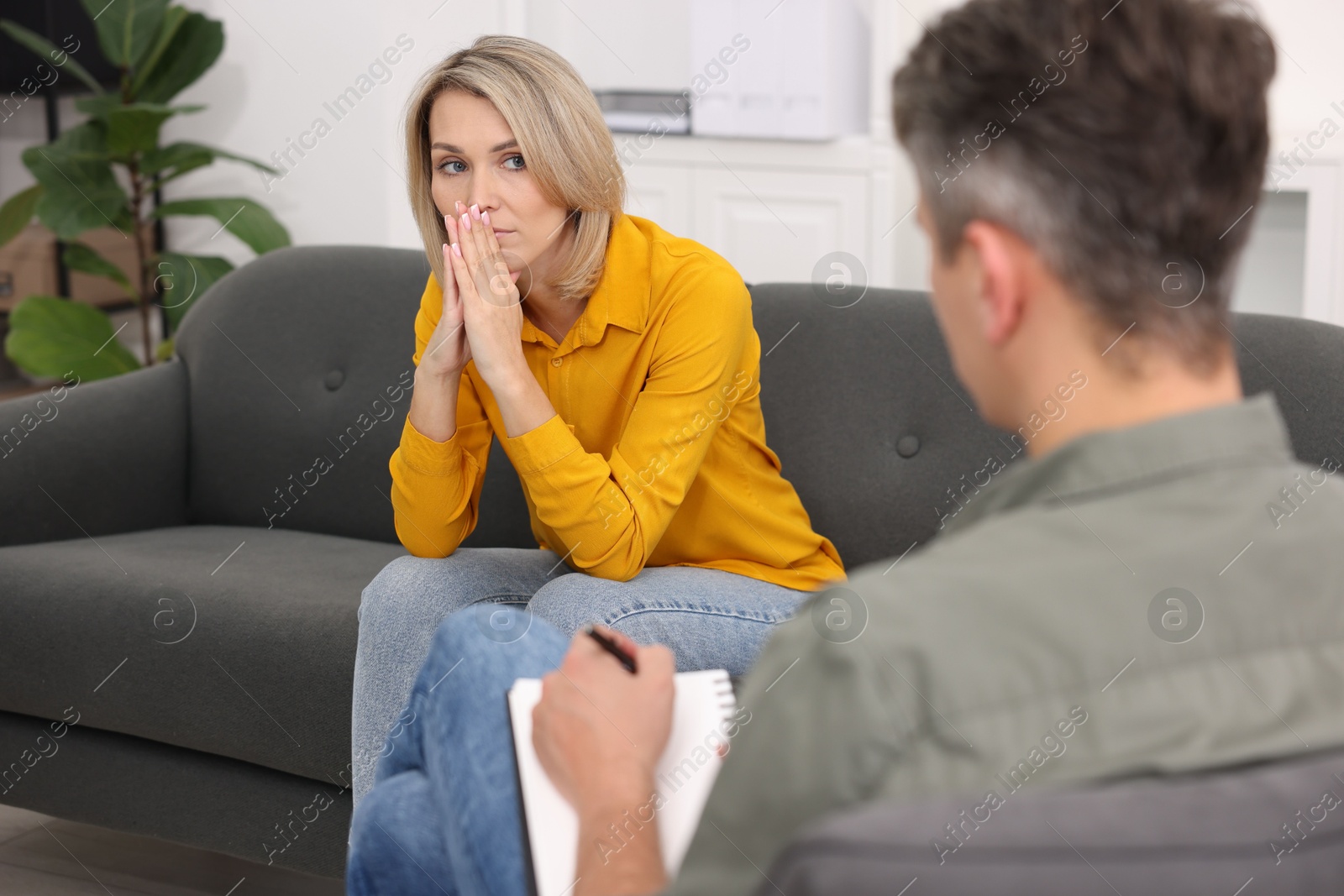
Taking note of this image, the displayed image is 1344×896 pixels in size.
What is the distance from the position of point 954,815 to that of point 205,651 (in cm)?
146

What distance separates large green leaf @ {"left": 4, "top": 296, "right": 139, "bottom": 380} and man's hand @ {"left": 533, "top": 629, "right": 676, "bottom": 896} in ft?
8.49

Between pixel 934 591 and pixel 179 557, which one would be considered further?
pixel 179 557

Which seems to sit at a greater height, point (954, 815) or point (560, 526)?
point (954, 815)

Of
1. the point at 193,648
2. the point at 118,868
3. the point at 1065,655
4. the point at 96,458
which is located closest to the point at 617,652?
the point at 1065,655

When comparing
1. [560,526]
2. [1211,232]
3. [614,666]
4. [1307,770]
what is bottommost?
[560,526]

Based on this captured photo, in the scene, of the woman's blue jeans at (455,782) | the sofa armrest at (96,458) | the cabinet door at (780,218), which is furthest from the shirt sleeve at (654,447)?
the cabinet door at (780,218)

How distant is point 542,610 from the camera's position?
1.49 metres

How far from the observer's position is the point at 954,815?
0.57m

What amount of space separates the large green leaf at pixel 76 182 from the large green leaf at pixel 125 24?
0.64 feet

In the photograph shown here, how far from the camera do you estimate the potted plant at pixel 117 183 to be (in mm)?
3135

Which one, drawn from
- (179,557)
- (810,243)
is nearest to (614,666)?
(179,557)

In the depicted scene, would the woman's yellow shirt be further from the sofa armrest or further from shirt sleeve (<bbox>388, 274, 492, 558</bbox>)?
the sofa armrest

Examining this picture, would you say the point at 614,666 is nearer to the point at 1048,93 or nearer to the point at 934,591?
the point at 934,591

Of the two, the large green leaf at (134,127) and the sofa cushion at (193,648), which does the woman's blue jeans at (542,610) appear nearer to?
the sofa cushion at (193,648)
